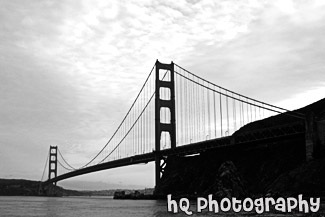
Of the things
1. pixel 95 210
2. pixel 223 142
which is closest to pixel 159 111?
pixel 223 142

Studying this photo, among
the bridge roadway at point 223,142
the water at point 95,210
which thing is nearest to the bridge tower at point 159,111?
the bridge roadway at point 223,142

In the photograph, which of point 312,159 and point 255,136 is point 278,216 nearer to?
point 312,159

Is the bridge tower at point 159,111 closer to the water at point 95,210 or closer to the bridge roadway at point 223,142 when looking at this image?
the bridge roadway at point 223,142

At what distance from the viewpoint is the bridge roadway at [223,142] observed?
2769 inches

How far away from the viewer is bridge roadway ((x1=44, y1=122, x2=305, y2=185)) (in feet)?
231

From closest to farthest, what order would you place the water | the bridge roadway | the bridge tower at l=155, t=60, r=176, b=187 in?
the water → the bridge roadway → the bridge tower at l=155, t=60, r=176, b=187

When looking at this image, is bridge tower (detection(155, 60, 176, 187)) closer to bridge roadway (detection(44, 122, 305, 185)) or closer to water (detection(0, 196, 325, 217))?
bridge roadway (detection(44, 122, 305, 185))

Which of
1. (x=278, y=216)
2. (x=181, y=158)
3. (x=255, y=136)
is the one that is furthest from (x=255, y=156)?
(x=278, y=216)

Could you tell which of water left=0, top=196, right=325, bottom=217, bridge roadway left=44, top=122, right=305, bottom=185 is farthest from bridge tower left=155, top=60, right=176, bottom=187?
water left=0, top=196, right=325, bottom=217

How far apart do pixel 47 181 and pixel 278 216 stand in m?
141

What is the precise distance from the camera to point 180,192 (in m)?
89.2

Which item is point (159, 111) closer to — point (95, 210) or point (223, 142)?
point (223, 142)

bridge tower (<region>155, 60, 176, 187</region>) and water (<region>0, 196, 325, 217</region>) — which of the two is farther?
bridge tower (<region>155, 60, 176, 187</region>)

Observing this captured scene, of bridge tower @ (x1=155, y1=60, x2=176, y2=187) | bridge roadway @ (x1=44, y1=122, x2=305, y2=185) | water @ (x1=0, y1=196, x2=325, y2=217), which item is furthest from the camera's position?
bridge tower @ (x1=155, y1=60, x2=176, y2=187)
